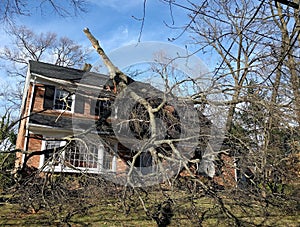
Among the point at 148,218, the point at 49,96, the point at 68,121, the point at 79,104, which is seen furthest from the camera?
the point at 79,104

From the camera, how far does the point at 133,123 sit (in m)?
7.22

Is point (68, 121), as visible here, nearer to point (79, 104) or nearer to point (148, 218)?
point (79, 104)

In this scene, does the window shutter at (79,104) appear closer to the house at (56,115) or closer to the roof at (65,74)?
the house at (56,115)

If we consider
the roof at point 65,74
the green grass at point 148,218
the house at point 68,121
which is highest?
the roof at point 65,74

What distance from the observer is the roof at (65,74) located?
42.0ft

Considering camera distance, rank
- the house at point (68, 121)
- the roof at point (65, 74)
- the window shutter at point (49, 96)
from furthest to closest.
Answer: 1. the roof at point (65, 74)
2. the window shutter at point (49, 96)
3. the house at point (68, 121)


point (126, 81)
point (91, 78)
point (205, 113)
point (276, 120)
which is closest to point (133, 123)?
point (126, 81)

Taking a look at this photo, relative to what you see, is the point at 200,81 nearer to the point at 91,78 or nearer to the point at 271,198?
the point at 271,198

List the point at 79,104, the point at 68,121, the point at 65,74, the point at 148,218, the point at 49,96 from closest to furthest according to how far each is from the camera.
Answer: the point at 148,218 < the point at 68,121 < the point at 49,96 < the point at 79,104 < the point at 65,74

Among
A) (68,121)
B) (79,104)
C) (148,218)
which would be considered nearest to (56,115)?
(68,121)

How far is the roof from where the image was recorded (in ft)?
42.0

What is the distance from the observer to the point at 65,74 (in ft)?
46.8

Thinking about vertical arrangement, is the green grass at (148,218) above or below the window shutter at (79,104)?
below

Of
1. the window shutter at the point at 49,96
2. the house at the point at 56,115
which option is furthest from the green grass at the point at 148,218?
the window shutter at the point at 49,96
